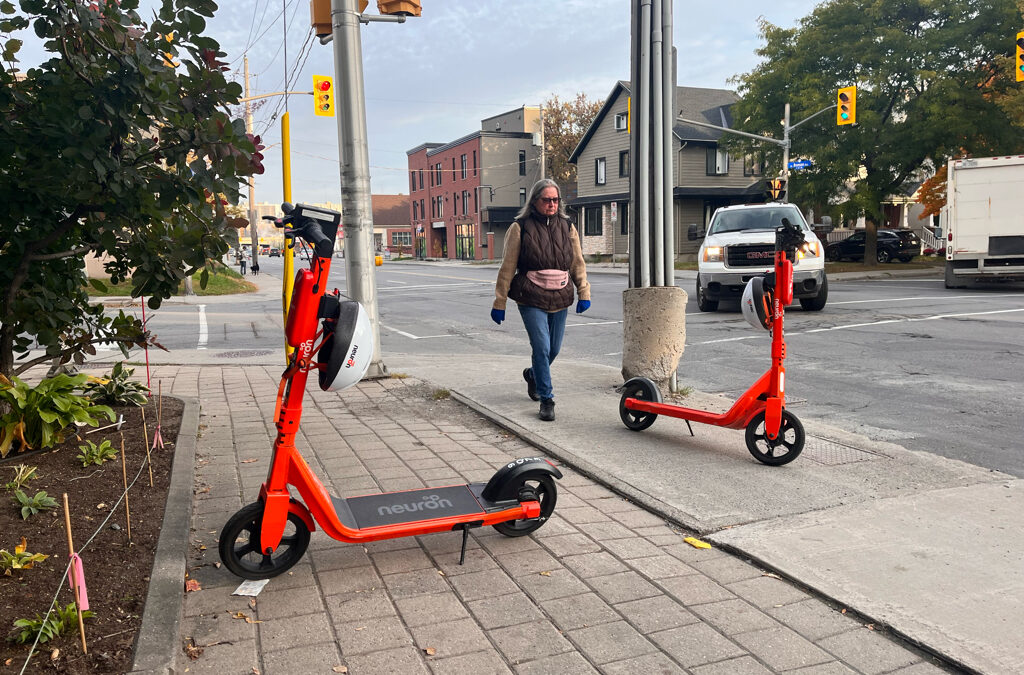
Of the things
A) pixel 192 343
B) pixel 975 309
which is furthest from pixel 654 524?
pixel 975 309

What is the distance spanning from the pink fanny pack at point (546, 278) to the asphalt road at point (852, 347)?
2476mm

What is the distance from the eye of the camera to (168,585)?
325 cm

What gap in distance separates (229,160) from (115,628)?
246cm

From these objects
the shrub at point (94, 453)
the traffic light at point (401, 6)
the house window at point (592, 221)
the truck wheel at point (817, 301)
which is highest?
→ the traffic light at point (401, 6)

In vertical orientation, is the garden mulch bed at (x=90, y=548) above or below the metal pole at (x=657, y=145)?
below

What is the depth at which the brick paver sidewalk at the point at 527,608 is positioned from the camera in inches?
113

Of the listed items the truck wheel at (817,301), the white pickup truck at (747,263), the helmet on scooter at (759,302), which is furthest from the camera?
the truck wheel at (817,301)

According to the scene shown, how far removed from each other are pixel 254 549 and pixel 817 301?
14.0m

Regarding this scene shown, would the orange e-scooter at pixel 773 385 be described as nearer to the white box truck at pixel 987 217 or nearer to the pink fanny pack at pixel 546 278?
the pink fanny pack at pixel 546 278

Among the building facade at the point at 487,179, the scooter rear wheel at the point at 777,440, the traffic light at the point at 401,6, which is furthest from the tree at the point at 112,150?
the building facade at the point at 487,179

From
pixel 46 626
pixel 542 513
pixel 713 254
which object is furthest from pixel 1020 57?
pixel 46 626

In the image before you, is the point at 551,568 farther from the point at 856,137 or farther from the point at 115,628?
the point at 856,137

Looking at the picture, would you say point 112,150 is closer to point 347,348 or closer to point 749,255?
point 347,348

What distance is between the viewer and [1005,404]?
719 centimetres
